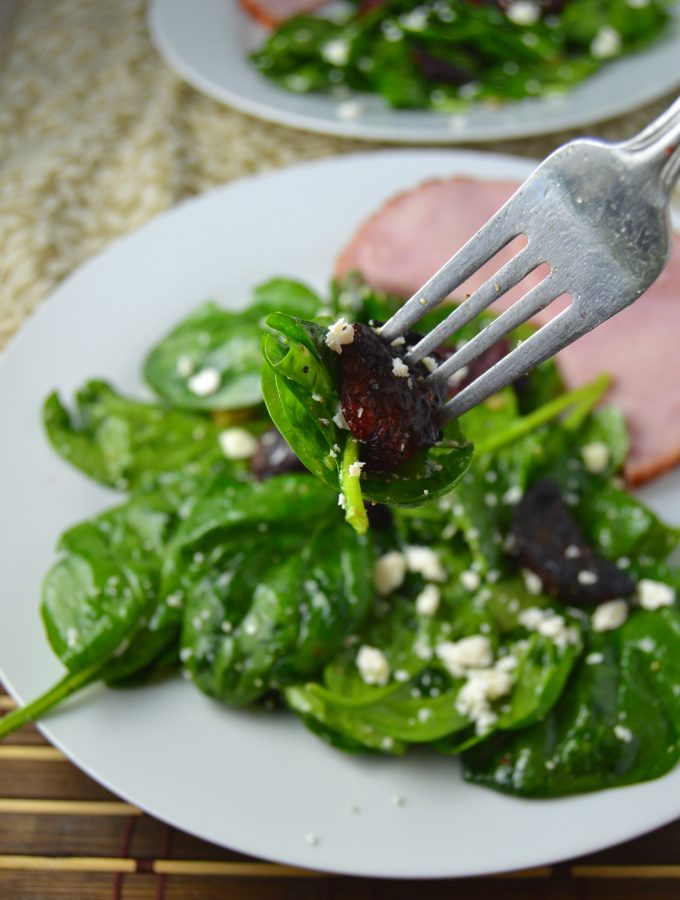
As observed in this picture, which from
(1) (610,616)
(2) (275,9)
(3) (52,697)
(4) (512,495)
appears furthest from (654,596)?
(2) (275,9)

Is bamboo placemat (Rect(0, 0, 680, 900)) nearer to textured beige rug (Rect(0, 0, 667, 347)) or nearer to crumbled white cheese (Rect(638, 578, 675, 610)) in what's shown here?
textured beige rug (Rect(0, 0, 667, 347))

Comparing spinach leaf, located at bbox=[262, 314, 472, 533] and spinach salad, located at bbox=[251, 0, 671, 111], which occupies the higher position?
spinach leaf, located at bbox=[262, 314, 472, 533]

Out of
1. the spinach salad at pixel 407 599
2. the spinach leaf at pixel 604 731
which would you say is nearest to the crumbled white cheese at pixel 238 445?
the spinach salad at pixel 407 599

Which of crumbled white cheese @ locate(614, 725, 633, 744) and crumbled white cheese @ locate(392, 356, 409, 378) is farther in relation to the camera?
crumbled white cheese @ locate(614, 725, 633, 744)

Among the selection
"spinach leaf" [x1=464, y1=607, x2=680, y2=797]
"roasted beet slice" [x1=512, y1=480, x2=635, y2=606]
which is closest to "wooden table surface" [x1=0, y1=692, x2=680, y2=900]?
"spinach leaf" [x1=464, y1=607, x2=680, y2=797]

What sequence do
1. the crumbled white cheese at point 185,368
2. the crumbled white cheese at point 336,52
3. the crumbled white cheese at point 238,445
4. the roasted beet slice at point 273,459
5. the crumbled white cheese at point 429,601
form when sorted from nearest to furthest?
1. the crumbled white cheese at point 429,601
2. the roasted beet slice at point 273,459
3. the crumbled white cheese at point 238,445
4. the crumbled white cheese at point 185,368
5. the crumbled white cheese at point 336,52

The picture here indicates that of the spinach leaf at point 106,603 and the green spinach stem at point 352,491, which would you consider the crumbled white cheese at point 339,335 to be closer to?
the green spinach stem at point 352,491
